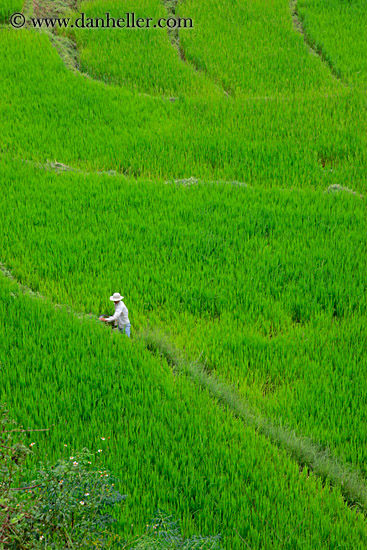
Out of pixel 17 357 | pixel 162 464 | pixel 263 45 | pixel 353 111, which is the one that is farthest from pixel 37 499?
pixel 263 45

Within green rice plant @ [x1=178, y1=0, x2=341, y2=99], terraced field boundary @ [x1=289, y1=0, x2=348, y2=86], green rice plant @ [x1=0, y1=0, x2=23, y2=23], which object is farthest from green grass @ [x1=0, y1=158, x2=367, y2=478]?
green rice plant @ [x1=0, y1=0, x2=23, y2=23]

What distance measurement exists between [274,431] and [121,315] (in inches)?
51.7

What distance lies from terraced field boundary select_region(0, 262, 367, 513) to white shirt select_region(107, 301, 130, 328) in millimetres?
140

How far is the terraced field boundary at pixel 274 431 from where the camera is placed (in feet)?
10.2

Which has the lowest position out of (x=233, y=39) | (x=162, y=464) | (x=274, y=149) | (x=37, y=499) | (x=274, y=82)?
(x=162, y=464)

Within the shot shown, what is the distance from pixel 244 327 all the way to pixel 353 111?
4.35 metres

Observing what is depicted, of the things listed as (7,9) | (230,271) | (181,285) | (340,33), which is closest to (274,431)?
(181,285)

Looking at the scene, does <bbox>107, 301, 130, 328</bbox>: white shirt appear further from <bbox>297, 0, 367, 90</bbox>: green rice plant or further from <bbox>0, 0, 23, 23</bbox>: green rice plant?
<bbox>0, 0, 23, 23</bbox>: green rice plant

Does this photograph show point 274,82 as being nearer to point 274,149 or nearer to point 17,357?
point 274,149

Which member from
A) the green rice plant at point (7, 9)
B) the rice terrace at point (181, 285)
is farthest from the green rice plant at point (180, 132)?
the green rice plant at point (7, 9)

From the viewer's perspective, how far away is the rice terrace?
282 cm

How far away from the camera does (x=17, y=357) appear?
378cm

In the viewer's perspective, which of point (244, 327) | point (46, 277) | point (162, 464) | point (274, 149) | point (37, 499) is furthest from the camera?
point (274, 149)

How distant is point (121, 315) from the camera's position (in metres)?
4.12
